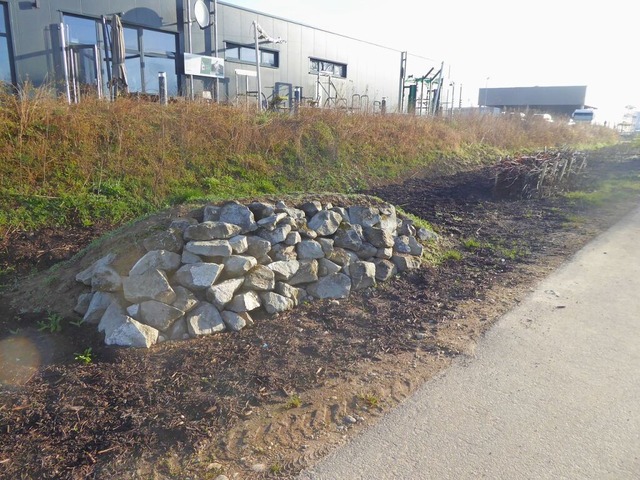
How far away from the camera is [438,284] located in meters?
5.80

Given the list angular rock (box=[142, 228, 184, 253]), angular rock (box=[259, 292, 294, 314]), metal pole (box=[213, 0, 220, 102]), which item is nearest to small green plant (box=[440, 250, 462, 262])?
angular rock (box=[259, 292, 294, 314])

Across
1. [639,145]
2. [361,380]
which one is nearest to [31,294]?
[361,380]

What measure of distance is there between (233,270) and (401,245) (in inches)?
96.4

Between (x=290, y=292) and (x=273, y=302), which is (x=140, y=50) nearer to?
(x=290, y=292)

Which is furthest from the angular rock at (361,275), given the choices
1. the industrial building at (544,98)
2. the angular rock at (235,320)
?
the industrial building at (544,98)

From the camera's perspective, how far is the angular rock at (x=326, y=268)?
5457 millimetres

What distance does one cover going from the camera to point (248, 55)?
19609 millimetres

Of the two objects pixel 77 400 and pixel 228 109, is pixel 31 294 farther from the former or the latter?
pixel 228 109

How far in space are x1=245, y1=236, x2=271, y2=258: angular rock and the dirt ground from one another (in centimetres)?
71

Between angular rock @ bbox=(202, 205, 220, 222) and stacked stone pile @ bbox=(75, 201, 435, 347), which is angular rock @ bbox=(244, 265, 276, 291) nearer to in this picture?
stacked stone pile @ bbox=(75, 201, 435, 347)

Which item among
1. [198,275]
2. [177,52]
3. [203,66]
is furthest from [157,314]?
[177,52]

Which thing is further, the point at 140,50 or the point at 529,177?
the point at 140,50

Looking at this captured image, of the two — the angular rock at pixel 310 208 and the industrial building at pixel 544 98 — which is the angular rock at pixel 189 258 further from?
the industrial building at pixel 544 98

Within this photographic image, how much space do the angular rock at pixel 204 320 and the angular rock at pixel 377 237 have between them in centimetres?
230
